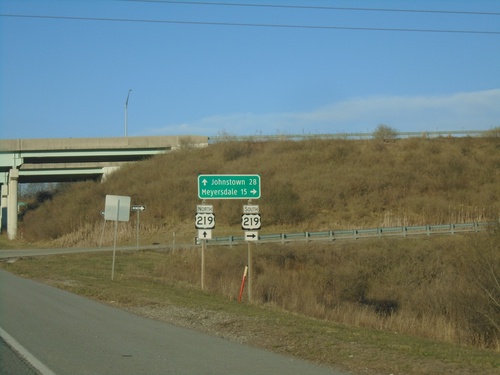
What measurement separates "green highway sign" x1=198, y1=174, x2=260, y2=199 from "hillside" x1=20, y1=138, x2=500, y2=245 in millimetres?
32431

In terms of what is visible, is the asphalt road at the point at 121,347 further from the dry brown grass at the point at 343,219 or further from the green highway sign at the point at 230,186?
the green highway sign at the point at 230,186

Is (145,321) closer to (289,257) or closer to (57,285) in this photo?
(57,285)

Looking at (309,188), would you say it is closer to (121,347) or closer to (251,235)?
(251,235)

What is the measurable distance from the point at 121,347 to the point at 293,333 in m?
3.27

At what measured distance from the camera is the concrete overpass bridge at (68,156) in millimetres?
66188

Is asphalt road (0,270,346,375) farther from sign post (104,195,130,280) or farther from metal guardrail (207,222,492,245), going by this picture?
metal guardrail (207,222,492,245)

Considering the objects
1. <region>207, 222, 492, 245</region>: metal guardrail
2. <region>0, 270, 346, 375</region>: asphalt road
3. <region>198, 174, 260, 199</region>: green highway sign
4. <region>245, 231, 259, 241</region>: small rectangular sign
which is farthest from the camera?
<region>207, 222, 492, 245</region>: metal guardrail

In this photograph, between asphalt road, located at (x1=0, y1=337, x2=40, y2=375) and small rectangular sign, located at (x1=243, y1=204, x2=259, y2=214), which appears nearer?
asphalt road, located at (x1=0, y1=337, x2=40, y2=375)

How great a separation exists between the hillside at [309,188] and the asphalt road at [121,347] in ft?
129

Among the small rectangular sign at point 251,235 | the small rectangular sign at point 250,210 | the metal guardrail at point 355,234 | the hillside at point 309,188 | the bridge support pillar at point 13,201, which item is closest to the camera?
the small rectangular sign at point 251,235

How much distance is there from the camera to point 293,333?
39.4 feet

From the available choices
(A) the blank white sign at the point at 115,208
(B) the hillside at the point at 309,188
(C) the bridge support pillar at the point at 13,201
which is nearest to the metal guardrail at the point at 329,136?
(B) the hillside at the point at 309,188

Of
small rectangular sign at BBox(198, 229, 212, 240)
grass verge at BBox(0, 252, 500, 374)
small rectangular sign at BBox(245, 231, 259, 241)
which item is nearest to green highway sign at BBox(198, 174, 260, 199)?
small rectangular sign at BBox(198, 229, 212, 240)

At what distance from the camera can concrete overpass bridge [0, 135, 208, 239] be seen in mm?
66188
